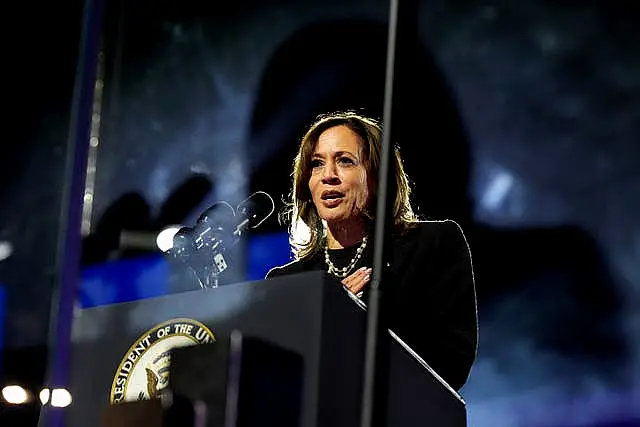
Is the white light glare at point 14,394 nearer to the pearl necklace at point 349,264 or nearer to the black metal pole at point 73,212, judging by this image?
the black metal pole at point 73,212

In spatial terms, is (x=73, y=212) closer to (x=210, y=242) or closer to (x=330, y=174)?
(x=210, y=242)

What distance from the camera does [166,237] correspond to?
2.47 metres

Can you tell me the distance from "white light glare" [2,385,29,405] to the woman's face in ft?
4.85

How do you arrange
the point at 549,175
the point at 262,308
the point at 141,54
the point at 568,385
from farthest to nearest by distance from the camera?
the point at 141,54 → the point at 549,175 → the point at 568,385 → the point at 262,308

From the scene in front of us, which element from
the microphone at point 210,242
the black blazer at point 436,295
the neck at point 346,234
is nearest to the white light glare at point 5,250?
the microphone at point 210,242

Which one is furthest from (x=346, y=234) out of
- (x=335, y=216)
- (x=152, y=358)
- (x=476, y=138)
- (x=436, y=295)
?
(x=152, y=358)

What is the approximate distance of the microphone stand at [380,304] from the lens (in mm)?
967

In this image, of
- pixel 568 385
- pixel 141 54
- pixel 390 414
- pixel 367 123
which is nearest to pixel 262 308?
pixel 390 414

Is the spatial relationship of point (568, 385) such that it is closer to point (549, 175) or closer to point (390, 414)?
point (549, 175)

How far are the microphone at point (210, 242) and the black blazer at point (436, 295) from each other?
0.44 feet

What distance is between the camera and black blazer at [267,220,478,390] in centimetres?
159

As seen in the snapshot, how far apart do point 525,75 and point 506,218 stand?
0.32 metres

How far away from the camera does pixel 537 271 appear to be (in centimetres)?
191

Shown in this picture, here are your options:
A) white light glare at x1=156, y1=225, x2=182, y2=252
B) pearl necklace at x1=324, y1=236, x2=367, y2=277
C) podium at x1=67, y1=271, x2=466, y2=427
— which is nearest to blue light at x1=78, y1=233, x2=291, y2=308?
white light glare at x1=156, y1=225, x2=182, y2=252
